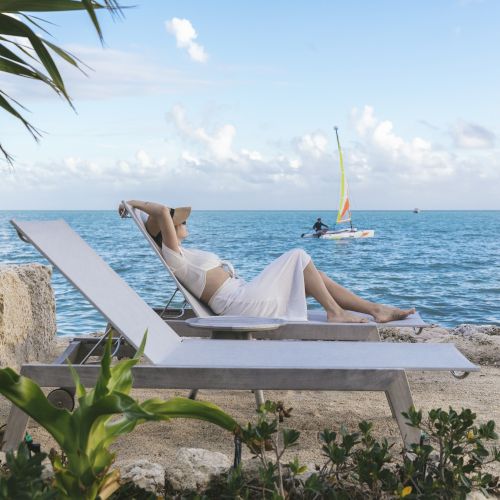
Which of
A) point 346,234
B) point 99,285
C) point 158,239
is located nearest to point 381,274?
point 346,234

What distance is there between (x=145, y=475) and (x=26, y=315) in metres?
3.13

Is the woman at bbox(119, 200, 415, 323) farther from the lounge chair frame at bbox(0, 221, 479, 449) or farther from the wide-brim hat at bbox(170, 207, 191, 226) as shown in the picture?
the lounge chair frame at bbox(0, 221, 479, 449)

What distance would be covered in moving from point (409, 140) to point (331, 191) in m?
24.6

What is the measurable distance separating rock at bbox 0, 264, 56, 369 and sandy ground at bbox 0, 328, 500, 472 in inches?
32.1

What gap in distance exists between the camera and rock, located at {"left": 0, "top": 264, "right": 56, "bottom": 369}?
4621 mm

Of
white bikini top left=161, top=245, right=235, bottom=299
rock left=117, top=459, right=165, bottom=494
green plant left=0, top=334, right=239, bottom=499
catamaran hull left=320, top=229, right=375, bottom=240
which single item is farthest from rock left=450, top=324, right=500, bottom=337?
catamaran hull left=320, top=229, right=375, bottom=240

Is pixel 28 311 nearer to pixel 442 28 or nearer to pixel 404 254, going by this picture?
pixel 442 28

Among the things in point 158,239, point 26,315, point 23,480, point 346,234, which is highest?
point 158,239

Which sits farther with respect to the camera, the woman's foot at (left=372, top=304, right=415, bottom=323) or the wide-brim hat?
the wide-brim hat

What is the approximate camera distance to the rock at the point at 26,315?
4621mm

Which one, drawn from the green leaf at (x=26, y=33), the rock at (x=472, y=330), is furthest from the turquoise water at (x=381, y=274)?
the rock at (x=472, y=330)

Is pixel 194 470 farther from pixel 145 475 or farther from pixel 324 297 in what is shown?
pixel 324 297

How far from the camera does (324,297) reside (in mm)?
4613

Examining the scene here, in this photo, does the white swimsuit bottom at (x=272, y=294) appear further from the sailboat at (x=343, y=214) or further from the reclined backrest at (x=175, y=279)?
the sailboat at (x=343, y=214)
